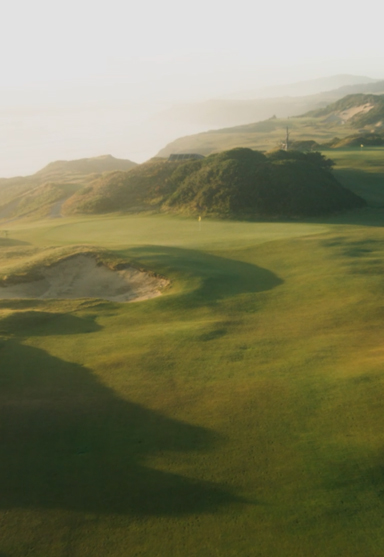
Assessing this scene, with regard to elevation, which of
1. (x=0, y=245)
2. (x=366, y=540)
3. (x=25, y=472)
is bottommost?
(x=366, y=540)

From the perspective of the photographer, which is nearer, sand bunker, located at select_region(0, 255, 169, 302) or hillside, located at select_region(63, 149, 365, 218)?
sand bunker, located at select_region(0, 255, 169, 302)

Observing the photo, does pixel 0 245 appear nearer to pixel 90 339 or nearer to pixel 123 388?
pixel 90 339

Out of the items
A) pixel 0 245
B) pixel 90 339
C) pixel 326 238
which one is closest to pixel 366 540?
pixel 90 339

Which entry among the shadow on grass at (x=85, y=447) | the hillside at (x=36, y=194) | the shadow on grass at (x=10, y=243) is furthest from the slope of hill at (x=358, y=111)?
the shadow on grass at (x=85, y=447)

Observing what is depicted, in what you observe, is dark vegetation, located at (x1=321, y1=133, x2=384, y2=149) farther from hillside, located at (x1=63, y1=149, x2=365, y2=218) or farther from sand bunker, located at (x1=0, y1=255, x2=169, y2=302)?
sand bunker, located at (x1=0, y1=255, x2=169, y2=302)

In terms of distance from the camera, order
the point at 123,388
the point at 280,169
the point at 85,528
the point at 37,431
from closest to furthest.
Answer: the point at 85,528 → the point at 37,431 → the point at 123,388 → the point at 280,169

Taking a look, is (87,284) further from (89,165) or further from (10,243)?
(89,165)

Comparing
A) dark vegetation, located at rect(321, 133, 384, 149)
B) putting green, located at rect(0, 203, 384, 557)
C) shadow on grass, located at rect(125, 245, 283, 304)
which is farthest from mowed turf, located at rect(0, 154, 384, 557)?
dark vegetation, located at rect(321, 133, 384, 149)
